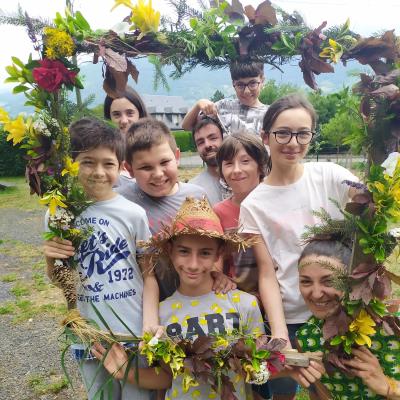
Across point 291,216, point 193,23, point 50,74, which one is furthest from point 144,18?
point 291,216

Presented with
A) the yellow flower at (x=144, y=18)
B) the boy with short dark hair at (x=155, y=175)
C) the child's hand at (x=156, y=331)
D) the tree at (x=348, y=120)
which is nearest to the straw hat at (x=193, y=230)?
the boy with short dark hair at (x=155, y=175)

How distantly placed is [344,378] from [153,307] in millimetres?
976

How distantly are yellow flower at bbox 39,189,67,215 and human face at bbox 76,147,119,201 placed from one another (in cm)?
25

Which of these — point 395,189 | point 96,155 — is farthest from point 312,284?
point 96,155

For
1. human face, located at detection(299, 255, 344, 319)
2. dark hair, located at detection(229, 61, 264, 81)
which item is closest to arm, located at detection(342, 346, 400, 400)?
human face, located at detection(299, 255, 344, 319)

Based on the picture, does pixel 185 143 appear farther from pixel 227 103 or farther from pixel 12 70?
pixel 12 70

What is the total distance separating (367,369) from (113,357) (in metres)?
1.16

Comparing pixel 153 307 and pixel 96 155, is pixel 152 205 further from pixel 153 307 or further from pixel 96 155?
pixel 153 307

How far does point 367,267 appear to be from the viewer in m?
1.75

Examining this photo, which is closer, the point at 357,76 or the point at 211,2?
the point at 357,76

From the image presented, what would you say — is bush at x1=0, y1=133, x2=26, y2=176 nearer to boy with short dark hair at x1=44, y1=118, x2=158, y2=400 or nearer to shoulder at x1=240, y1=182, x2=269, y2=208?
boy with short dark hair at x1=44, y1=118, x2=158, y2=400

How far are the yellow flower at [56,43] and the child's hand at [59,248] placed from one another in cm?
86

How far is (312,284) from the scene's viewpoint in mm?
2064

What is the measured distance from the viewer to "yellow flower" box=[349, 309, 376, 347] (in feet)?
5.84
